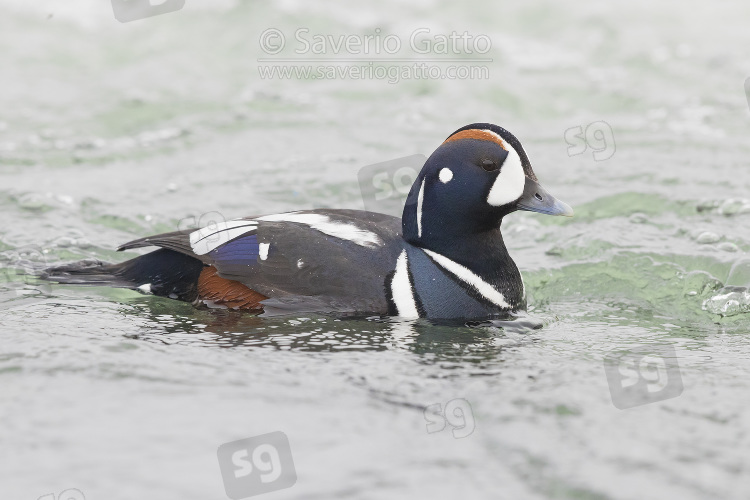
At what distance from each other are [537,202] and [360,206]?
313cm

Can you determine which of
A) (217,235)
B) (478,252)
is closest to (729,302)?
(478,252)

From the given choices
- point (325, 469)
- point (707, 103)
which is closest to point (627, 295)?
point (325, 469)

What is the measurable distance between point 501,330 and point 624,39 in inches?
411

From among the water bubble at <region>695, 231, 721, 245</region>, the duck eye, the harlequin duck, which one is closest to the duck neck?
the harlequin duck

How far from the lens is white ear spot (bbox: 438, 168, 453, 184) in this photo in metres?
5.28

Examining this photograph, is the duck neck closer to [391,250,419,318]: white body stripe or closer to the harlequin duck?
the harlequin duck

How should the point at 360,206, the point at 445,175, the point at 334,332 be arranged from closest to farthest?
the point at 334,332 < the point at 445,175 < the point at 360,206

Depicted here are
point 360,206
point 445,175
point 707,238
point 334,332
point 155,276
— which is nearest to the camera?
point 334,332

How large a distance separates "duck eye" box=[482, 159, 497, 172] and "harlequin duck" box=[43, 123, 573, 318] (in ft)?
0.04

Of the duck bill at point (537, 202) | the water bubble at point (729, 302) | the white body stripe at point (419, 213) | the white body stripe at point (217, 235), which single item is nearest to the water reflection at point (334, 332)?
the white body stripe at point (217, 235)

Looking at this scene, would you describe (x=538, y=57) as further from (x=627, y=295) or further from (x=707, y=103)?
(x=627, y=295)

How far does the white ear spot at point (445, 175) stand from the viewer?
5.28 meters

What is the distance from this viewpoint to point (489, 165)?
5.23 m

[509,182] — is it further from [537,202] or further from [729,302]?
[729,302]
